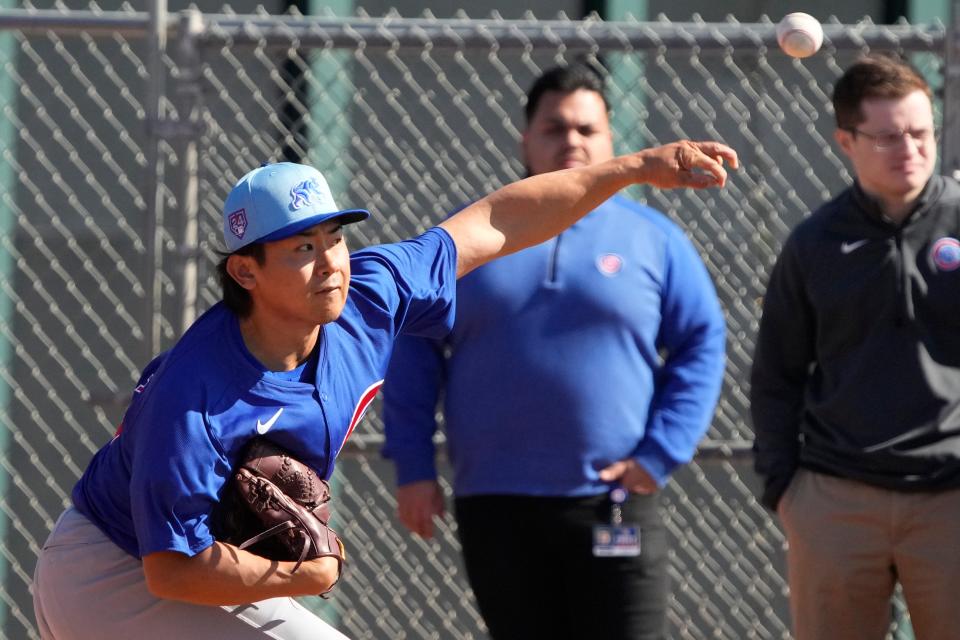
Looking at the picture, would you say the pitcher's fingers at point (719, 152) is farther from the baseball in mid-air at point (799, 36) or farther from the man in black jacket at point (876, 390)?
the man in black jacket at point (876, 390)

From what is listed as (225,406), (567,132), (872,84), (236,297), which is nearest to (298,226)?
(236,297)

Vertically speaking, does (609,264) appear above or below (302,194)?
below

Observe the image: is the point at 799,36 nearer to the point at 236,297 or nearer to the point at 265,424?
the point at 236,297

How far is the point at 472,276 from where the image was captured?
418cm

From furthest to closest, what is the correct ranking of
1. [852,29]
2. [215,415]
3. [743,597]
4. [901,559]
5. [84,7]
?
1. [84,7]
2. [743,597]
3. [852,29]
4. [901,559]
5. [215,415]

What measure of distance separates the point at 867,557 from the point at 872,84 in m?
1.33

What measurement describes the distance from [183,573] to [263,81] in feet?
9.65

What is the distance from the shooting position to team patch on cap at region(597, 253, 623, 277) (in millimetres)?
4137

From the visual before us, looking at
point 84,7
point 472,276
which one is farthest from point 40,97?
point 472,276

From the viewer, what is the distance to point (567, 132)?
4.26 metres

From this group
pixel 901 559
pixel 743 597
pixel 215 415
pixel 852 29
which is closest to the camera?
pixel 215 415

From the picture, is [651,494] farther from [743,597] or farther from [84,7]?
[84,7]

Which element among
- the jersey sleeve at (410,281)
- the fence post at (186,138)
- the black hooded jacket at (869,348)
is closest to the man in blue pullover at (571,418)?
the black hooded jacket at (869,348)

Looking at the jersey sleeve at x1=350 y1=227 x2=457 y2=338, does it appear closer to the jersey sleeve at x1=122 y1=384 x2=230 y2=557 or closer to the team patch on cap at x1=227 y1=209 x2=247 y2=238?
the team patch on cap at x1=227 y1=209 x2=247 y2=238
